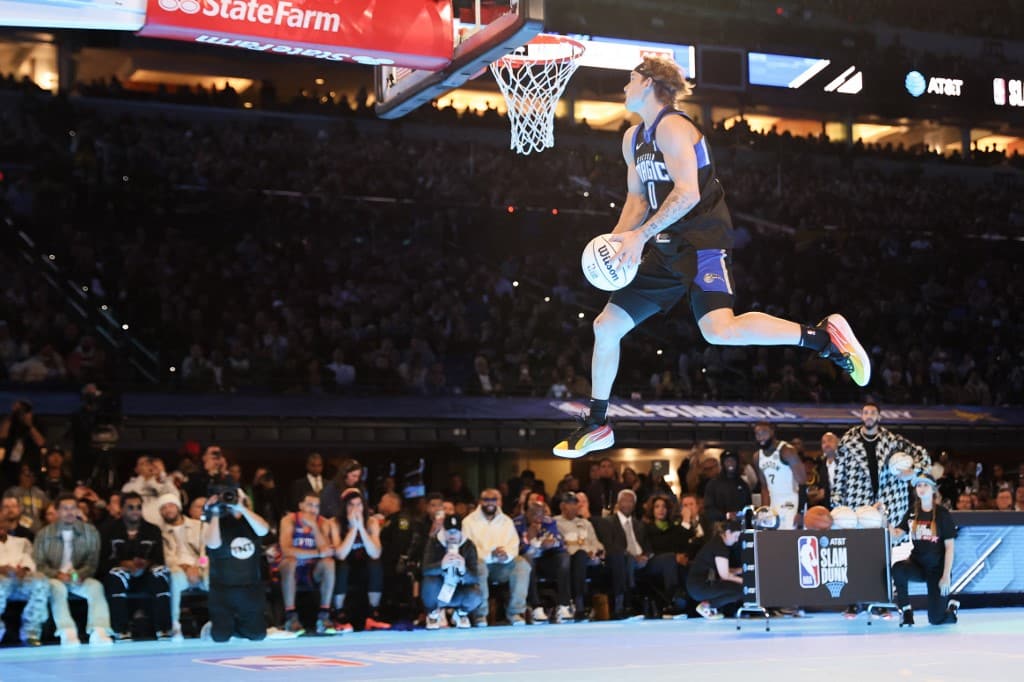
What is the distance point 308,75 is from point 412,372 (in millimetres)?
15515

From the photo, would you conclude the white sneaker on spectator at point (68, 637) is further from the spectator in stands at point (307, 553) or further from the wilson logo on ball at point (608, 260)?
the wilson logo on ball at point (608, 260)

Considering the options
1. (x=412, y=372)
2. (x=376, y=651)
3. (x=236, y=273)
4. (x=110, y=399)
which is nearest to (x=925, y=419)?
(x=412, y=372)

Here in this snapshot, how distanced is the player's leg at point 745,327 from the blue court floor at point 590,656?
2079mm

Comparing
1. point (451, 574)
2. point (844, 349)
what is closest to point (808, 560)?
point (451, 574)

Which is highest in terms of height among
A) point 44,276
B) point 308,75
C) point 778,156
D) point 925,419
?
point 308,75

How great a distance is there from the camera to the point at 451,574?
13.9 m

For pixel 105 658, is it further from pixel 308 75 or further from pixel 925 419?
pixel 308 75

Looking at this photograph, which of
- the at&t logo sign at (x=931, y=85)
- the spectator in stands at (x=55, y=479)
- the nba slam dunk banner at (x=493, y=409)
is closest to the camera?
the spectator in stands at (x=55, y=479)

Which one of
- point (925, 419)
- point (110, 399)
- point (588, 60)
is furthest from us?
point (588, 60)

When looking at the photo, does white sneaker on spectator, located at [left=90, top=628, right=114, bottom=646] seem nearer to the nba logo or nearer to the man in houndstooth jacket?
the nba logo

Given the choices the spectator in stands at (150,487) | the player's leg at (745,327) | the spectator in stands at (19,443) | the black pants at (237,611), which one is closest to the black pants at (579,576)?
the black pants at (237,611)

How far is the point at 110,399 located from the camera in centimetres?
1753

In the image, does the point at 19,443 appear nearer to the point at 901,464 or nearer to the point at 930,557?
the point at 901,464

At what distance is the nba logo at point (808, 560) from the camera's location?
41.7 ft
